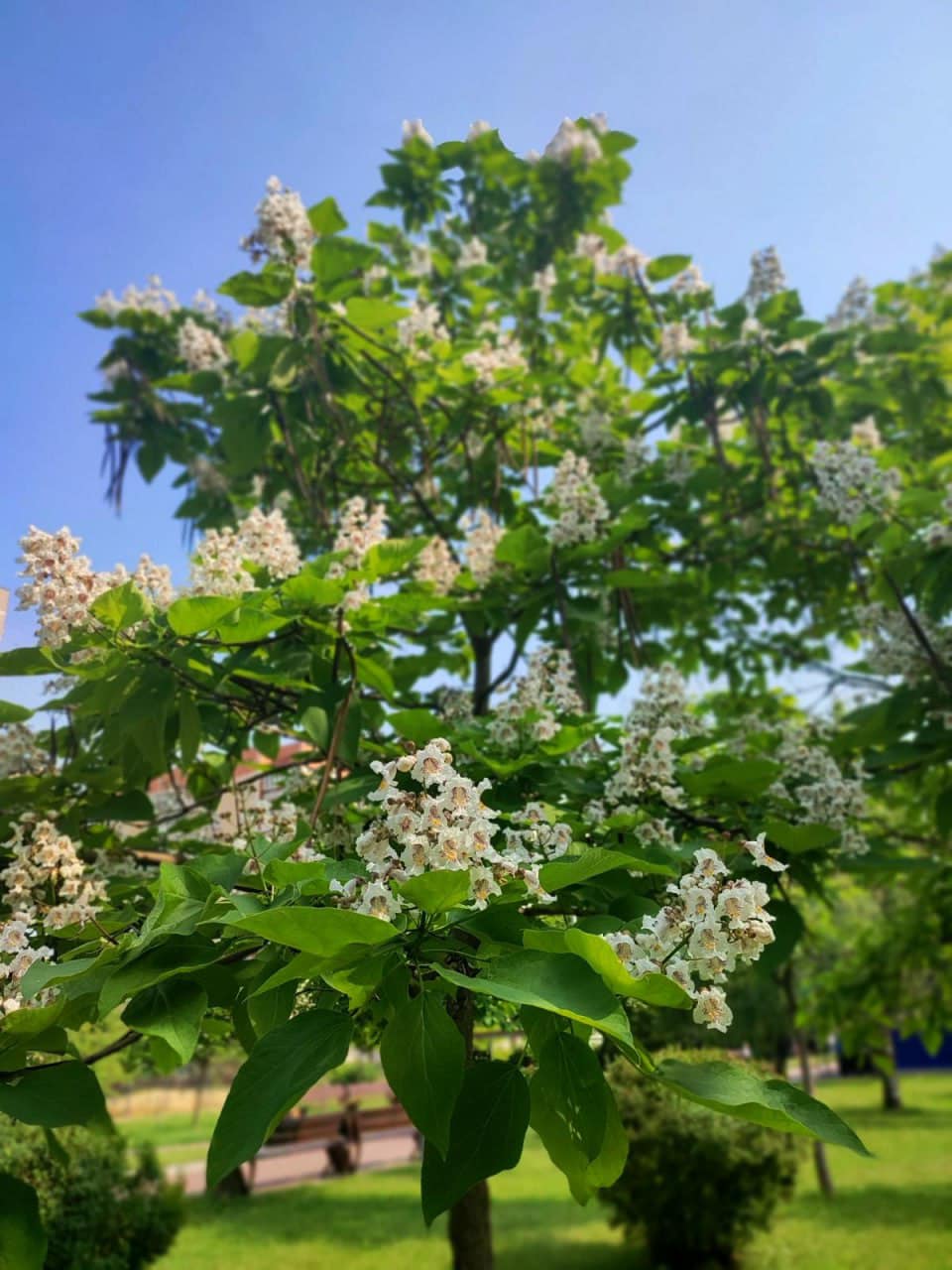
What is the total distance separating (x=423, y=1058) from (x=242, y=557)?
4.85ft

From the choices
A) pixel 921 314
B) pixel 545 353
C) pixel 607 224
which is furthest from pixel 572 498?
pixel 921 314

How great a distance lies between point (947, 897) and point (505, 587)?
4.16 meters

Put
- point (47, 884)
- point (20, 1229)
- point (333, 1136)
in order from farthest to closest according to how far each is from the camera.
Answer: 1. point (333, 1136)
2. point (47, 884)
3. point (20, 1229)

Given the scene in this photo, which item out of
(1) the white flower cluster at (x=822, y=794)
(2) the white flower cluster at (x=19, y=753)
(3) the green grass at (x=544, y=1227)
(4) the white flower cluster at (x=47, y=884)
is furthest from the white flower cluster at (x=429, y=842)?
(3) the green grass at (x=544, y=1227)

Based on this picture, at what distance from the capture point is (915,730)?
3.09m

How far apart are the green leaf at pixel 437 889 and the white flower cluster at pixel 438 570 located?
198 cm

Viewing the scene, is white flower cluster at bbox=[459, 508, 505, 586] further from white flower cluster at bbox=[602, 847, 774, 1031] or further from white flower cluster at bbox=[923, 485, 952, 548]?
white flower cluster at bbox=[602, 847, 774, 1031]

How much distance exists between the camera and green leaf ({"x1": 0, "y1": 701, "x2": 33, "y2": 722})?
2178 mm

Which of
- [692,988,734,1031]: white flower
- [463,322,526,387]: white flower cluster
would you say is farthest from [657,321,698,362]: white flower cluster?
[692,988,734,1031]: white flower

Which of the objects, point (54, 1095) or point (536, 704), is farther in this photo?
point (536, 704)

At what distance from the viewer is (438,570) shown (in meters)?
3.06

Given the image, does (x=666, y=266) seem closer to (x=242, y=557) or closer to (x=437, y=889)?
(x=242, y=557)

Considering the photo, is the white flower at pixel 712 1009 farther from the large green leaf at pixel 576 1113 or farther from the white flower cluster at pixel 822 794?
the white flower cluster at pixel 822 794

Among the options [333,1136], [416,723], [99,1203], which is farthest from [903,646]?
[333,1136]
